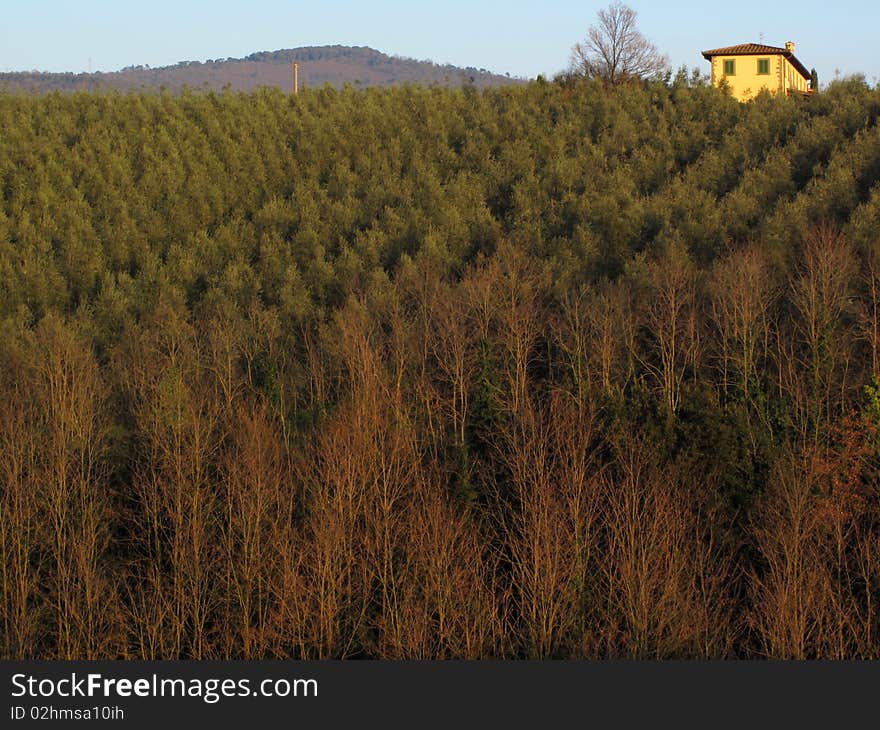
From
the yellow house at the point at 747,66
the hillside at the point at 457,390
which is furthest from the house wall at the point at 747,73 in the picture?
the hillside at the point at 457,390

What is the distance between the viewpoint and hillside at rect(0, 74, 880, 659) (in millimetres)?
22844

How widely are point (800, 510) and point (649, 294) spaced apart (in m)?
13.2

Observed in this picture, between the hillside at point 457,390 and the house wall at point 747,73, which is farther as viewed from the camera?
the house wall at point 747,73

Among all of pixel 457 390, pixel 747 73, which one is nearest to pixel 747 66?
pixel 747 73

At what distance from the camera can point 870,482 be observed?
28219 mm

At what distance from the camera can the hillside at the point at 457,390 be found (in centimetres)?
2284

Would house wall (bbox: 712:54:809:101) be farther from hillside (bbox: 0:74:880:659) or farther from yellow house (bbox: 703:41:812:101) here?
hillside (bbox: 0:74:880:659)

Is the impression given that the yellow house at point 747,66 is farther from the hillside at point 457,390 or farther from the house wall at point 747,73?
the hillside at point 457,390

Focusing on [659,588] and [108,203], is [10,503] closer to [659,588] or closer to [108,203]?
[659,588]

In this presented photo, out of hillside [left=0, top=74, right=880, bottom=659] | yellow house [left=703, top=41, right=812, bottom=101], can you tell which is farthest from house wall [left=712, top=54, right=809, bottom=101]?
hillside [left=0, top=74, right=880, bottom=659]

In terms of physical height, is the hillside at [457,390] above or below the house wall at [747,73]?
below

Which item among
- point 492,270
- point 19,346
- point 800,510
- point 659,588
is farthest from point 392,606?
point 19,346

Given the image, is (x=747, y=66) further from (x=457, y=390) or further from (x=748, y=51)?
(x=457, y=390)

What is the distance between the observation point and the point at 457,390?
32.7 metres
